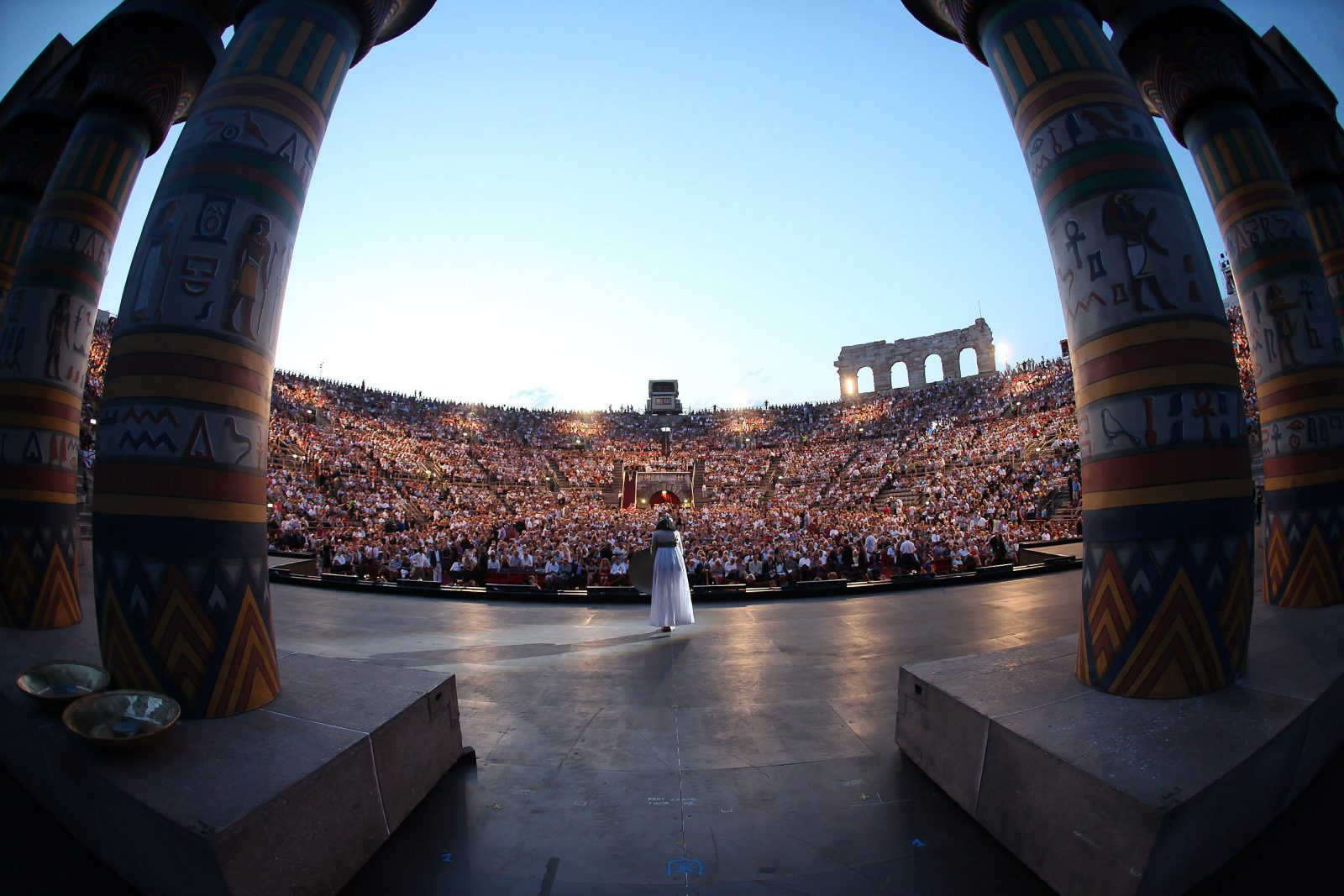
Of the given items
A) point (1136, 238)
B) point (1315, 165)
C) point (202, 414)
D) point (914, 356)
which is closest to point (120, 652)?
point (202, 414)

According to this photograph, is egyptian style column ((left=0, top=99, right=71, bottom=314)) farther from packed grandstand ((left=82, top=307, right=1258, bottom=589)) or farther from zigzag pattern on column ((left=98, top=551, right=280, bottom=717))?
packed grandstand ((left=82, top=307, right=1258, bottom=589))

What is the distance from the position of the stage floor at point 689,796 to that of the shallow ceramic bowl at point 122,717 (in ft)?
1.86

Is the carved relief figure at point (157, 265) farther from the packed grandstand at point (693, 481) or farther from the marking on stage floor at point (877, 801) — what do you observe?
the packed grandstand at point (693, 481)

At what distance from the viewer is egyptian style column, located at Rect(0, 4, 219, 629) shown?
15.4ft

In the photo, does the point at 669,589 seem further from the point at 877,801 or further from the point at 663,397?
the point at 663,397

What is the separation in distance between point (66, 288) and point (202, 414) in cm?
383

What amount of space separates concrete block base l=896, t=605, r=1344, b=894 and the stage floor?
135 millimetres

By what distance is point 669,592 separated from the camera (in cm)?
705

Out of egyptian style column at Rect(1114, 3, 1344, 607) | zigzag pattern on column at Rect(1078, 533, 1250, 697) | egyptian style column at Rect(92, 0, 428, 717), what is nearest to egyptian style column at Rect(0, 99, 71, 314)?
egyptian style column at Rect(92, 0, 428, 717)

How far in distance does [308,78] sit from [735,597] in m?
9.36

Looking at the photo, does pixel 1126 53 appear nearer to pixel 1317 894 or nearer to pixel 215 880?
pixel 1317 894

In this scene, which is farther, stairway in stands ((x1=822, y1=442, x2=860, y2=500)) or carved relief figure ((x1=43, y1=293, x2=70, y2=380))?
stairway in stands ((x1=822, y1=442, x2=860, y2=500))

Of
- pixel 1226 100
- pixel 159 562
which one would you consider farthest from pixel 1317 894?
pixel 1226 100

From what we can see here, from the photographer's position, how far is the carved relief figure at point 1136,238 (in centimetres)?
311
